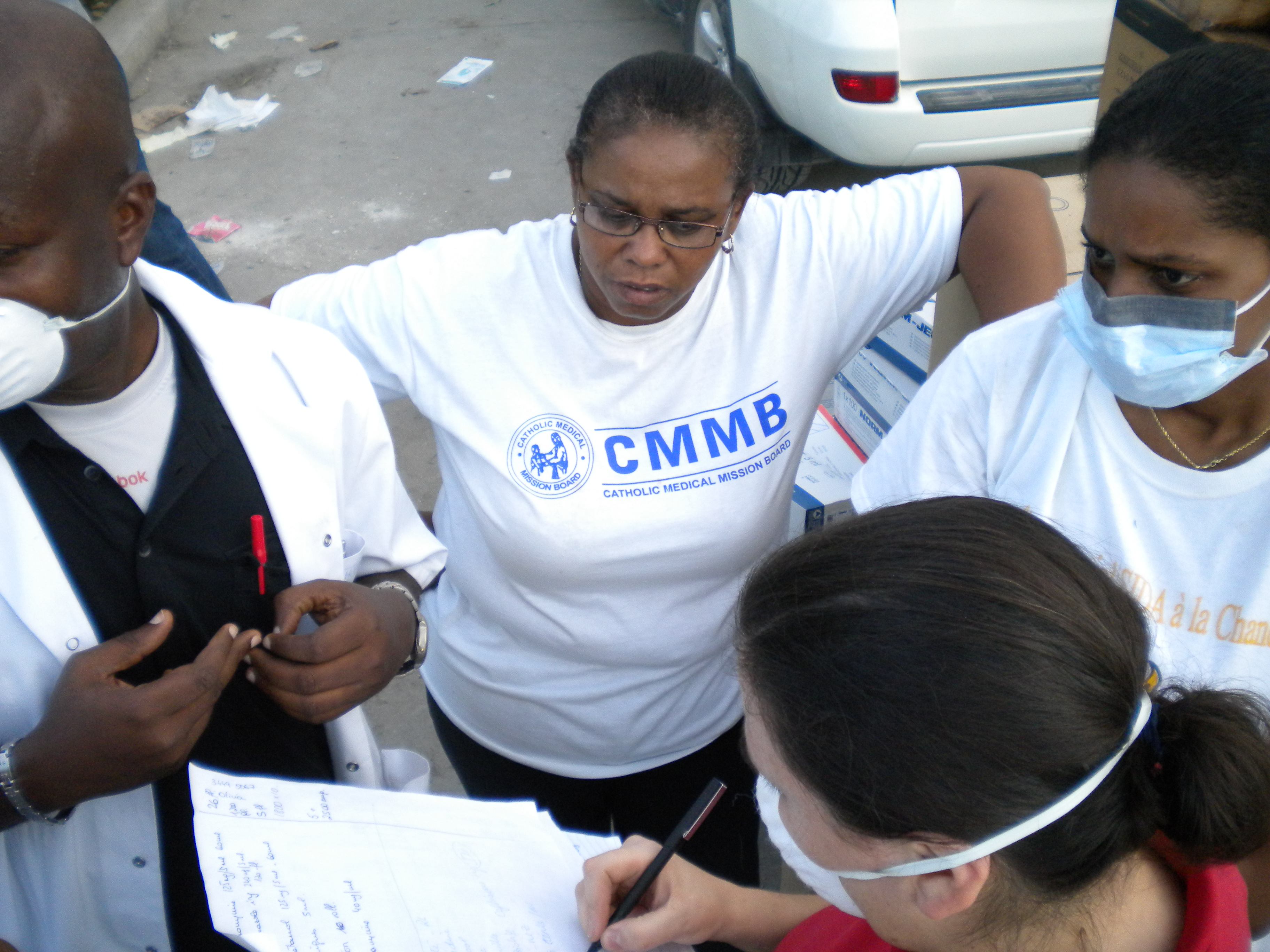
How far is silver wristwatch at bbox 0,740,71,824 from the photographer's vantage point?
1.18 meters

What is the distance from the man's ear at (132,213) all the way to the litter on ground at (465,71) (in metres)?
5.69

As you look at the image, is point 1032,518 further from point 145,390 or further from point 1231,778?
point 145,390

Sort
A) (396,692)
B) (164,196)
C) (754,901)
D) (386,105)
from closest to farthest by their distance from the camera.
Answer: (754,901) → (396,692) → (164,196) → (386,105)

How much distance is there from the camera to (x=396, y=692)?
10.2 ft

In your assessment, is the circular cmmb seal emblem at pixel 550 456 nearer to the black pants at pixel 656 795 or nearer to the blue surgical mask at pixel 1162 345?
the black pants at pixel 656 795

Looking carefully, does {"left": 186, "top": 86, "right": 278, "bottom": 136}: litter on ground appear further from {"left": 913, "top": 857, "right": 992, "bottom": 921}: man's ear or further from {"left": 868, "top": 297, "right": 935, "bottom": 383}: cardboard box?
{"left": 913, "top": 857, "right": 992, "bottom": 921}: man's ear

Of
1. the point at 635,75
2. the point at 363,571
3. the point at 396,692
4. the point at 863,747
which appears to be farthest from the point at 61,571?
the point at 396,692

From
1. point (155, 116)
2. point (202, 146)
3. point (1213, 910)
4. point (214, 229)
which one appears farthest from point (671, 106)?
point (155, 116)

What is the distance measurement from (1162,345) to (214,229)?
497 cm

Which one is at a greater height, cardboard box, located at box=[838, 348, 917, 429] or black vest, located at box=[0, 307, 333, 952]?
black vest, located at box=[0, 307, 333, 952]

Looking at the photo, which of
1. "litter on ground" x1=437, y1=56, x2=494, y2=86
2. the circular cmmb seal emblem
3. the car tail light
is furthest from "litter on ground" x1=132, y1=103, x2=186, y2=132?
the circular cmmb seal emblem

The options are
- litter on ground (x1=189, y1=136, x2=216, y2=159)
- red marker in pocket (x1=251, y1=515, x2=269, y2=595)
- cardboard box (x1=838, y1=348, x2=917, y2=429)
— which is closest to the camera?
red marker in pocket (x1=251, y1=515, x2=269, y2=595)

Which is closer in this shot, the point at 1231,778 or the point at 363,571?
the point at 1231,778

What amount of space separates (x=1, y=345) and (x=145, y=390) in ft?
0.78
